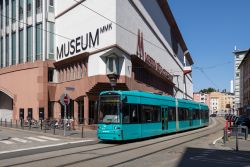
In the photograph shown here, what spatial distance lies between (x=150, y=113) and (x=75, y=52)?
1898 cm

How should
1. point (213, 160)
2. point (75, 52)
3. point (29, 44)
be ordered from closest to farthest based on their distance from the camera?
point (213, 160) < point (75, 52) < point (29, 44)

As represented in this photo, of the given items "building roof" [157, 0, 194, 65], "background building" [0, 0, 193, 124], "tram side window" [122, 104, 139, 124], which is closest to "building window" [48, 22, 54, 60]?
"background building" [0, 0, 193, 124]

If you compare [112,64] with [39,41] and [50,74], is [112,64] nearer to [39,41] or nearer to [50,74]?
[50,74]

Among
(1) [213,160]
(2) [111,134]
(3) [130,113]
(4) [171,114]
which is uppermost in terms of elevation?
(3) [130,113]

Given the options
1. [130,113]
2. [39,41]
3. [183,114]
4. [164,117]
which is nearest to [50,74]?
[39,41]

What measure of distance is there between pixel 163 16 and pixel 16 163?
177 ft

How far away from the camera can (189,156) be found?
53.0ft

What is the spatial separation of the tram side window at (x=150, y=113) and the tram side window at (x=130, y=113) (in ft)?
3.39

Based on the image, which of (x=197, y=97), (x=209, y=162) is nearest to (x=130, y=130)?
(x=209, y=162)

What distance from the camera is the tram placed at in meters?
22.0

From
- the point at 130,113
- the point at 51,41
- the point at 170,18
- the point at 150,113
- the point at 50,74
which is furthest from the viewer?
the point at 170,18

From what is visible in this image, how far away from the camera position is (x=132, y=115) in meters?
23.0

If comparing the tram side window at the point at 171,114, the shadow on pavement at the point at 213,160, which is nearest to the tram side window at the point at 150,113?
the tram side window at the point at 171,114

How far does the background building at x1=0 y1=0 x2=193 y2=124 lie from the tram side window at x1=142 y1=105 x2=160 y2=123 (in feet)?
22.2
